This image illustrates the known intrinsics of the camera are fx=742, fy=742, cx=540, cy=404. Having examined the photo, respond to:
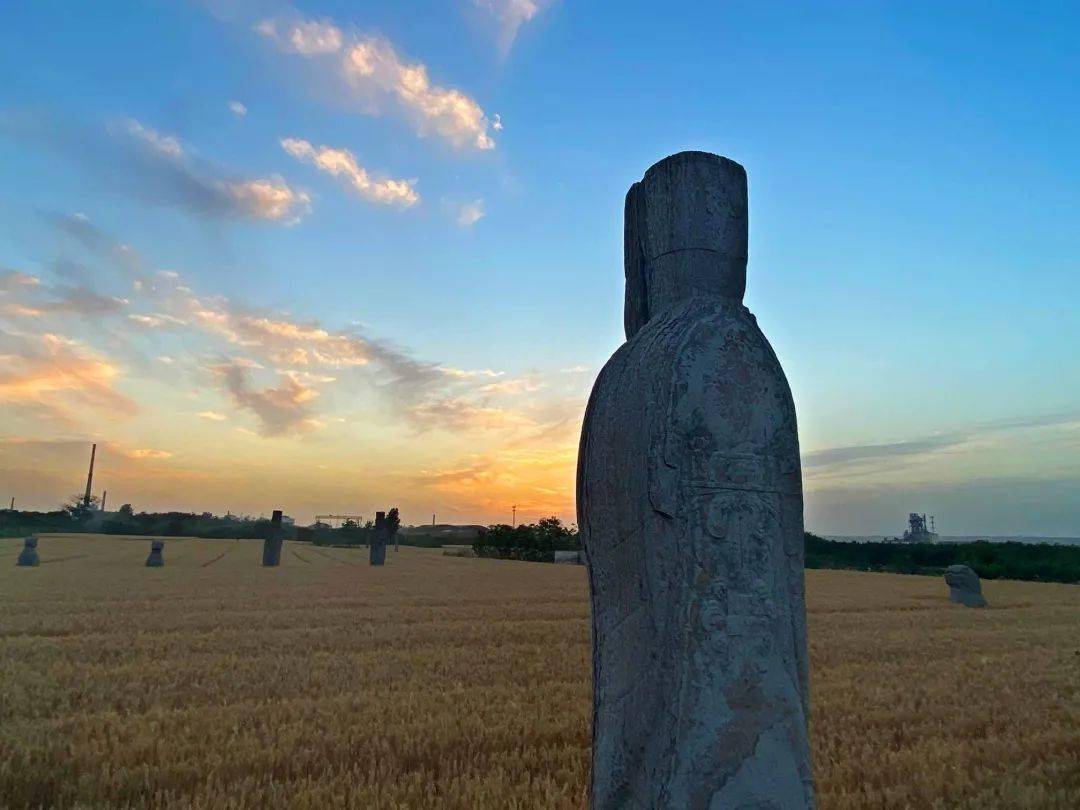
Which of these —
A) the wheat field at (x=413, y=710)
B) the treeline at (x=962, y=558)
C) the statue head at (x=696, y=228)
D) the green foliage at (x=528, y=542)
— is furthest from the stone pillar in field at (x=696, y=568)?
the green foliage at (x=528, y=542)

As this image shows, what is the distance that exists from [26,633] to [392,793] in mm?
9797

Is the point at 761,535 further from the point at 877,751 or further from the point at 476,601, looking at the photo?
the point at 476,601

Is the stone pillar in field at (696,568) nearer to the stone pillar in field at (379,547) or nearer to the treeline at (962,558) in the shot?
A: the stone pillar in field at (379,547)

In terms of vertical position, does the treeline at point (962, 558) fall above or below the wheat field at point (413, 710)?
above

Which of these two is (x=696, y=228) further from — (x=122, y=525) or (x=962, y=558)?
(x=122, y=525)

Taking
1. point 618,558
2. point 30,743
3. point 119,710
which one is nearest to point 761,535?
point 618,558

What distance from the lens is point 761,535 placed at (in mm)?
2527

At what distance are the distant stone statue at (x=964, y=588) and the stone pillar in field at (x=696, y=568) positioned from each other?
20.9 m

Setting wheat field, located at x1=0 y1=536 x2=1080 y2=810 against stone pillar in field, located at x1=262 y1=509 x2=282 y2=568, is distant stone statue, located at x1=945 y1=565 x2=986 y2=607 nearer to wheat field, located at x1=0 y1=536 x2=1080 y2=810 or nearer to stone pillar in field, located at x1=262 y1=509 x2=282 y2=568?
wheat field, located at x1=0 y1=536 x2=1080 y2=810

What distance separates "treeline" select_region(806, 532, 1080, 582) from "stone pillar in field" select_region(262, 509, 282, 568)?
86.9 feet

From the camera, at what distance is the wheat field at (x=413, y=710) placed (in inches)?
195

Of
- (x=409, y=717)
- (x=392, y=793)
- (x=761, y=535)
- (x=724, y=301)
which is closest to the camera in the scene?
(x=761, y=535)

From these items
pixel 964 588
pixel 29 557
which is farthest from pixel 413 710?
pixel 29 557

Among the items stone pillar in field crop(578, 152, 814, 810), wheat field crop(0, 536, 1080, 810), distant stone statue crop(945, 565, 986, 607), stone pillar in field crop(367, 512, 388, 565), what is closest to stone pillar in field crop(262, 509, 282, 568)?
stone pillar in field crop(367, 512, 388, 565)
